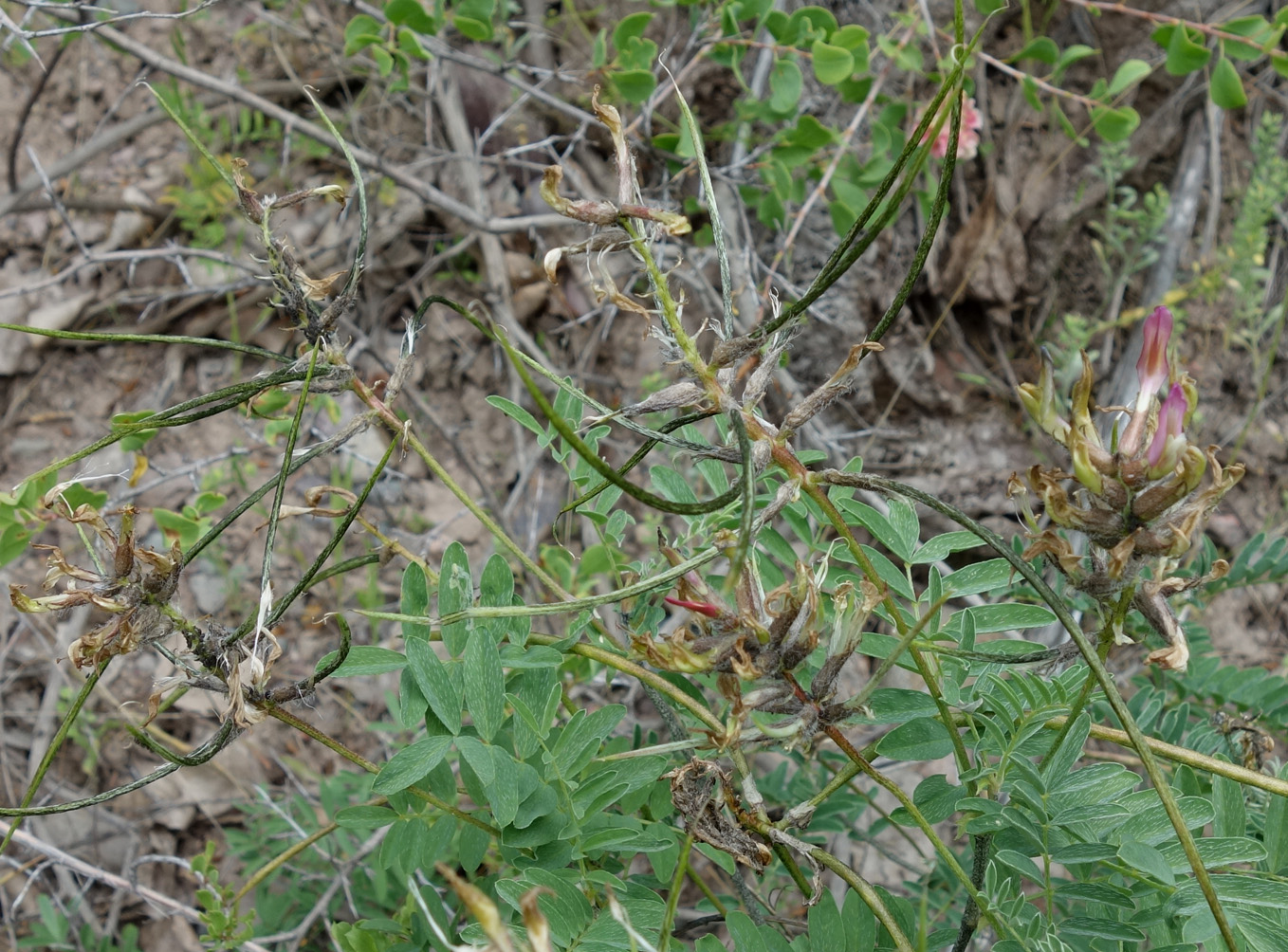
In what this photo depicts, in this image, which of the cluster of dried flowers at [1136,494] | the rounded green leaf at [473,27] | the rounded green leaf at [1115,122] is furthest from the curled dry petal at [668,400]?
the rounded green leaf at [1115,122]

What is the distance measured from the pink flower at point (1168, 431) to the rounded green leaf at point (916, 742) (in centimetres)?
42

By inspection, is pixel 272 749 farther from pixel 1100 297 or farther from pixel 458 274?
pixel 1100 297

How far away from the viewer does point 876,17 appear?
2.47 m

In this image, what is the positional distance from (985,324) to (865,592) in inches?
88.0

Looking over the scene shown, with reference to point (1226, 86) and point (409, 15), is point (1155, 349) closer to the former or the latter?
point (1226, 86)

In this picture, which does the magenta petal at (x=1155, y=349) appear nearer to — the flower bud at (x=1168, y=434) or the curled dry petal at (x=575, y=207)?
the flower bud at (x=1168, y=434)

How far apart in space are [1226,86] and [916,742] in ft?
5.77

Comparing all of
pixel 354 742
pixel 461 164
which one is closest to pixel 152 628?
pixel 354 742

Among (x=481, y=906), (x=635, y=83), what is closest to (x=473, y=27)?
(x=635, y=83)

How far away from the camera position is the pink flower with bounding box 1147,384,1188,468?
78cm

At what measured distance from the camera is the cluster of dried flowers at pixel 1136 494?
0.79 metres

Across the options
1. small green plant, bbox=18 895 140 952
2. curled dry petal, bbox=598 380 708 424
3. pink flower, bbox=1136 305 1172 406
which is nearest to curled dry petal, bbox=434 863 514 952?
curled dry petal, bbox=598 380 708 424

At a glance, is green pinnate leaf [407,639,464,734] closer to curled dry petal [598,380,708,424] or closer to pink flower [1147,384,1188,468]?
curled dry petal [598,380,708,424]

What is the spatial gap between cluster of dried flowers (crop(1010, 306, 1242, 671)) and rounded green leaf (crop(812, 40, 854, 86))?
1.28 meters
